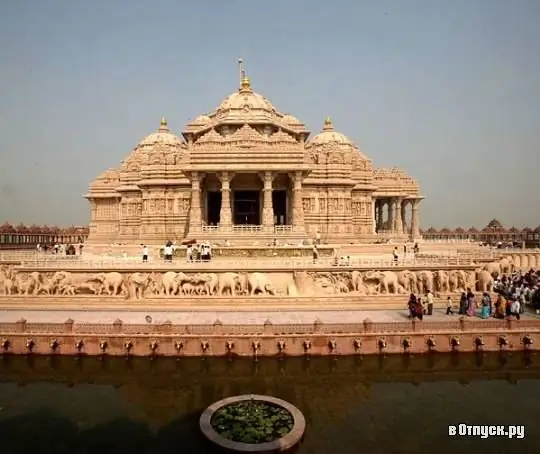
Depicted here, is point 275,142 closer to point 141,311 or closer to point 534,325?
point 141,311

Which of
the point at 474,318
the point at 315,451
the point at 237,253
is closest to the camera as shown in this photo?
the point at 315,451

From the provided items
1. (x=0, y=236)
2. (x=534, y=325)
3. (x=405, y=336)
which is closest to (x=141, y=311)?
(x=405, y=336)

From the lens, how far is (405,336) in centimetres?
1575

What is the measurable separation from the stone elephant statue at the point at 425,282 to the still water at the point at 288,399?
21.1ft

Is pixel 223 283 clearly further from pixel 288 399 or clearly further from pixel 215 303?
pixel 288 399

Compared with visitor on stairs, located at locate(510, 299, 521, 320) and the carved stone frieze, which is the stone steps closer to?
the carved stone frieze

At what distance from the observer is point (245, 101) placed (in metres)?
39.8

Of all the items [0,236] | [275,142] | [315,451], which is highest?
[275,142]

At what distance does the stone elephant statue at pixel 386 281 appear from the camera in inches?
856

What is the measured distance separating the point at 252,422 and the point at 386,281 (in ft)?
42.3

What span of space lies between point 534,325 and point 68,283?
768 inches

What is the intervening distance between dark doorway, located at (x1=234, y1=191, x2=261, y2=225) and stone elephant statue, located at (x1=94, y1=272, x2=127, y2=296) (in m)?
16.2

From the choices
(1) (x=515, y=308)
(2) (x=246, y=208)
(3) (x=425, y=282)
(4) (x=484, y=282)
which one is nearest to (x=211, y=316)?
(3) (x=425, y=282)

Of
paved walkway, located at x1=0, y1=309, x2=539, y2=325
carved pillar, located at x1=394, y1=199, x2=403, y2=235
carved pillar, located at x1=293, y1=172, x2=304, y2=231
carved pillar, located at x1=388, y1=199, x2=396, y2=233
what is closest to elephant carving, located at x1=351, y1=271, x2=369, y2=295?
paved walkway, located at x1=0, y1=309, x2=539, y2=325
